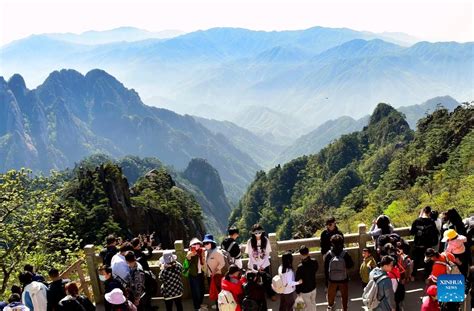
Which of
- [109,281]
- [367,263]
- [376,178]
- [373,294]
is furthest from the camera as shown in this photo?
[376,178]

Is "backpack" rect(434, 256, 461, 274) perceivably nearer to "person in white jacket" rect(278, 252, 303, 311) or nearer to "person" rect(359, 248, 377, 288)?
"person" rect(359, 248, 377, 288)

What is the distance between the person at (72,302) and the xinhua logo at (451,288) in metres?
5.86

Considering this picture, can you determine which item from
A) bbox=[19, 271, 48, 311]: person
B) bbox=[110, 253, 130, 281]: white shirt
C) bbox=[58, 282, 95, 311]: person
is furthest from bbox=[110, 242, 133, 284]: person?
bbox=[19, 271, 48, 311]: person

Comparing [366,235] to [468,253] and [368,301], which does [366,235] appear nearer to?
[468,253]

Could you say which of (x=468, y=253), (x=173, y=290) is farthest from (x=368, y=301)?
(x=173, y=290)

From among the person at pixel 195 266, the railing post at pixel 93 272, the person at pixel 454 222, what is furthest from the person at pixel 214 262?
the person at pixel 454 222

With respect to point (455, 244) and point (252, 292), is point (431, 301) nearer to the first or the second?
point (455, 244)

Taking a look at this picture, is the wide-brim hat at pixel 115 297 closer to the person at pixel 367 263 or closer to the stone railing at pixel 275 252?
the stone railing at pixel 275 252

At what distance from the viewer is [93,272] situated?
1242 cm

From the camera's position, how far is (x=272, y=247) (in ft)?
40.8

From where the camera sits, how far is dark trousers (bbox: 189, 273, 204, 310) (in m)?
11.4

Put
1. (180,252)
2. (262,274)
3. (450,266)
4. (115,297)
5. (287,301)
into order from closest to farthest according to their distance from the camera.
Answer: (115,297) < (450,266) < (287,301) < (262,274) < (180,252)

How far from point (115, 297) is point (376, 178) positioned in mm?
75244

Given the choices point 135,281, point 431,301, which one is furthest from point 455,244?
point 135,281
